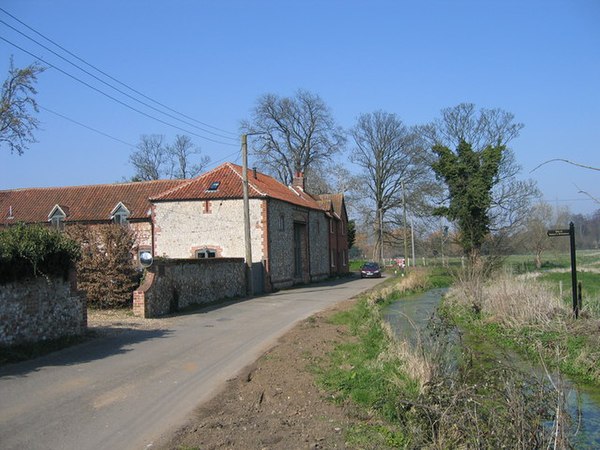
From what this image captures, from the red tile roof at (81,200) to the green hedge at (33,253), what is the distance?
2593 cm

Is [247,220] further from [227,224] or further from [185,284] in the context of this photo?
[227,224]

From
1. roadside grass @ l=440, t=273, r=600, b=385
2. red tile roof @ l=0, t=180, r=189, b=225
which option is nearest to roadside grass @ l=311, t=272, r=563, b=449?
roadside grass @ l=440, t=273, r=600, b=385

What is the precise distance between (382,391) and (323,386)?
3.70 feet

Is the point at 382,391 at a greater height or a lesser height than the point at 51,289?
lesser

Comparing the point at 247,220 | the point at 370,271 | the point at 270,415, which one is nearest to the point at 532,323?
the point at 270,415

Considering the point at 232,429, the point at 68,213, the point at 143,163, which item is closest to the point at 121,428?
the point at 232,429

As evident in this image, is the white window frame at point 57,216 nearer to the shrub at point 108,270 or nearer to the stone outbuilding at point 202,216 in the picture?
the stone outbuilding at point 202,216

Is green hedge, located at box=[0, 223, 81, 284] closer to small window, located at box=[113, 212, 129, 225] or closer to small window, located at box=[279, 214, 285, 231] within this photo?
small window, located at box=[279, 214, 285, 231]

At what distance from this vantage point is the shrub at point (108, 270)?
20344 mm

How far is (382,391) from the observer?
8484 mm

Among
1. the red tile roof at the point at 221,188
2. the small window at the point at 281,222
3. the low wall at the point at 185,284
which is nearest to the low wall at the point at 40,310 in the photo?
the low wall at the point at 185,284

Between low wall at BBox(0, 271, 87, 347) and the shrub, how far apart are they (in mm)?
6668

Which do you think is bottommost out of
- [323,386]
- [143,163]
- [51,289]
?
[323,386]

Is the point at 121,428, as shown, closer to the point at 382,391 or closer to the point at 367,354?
the point at 382,391
